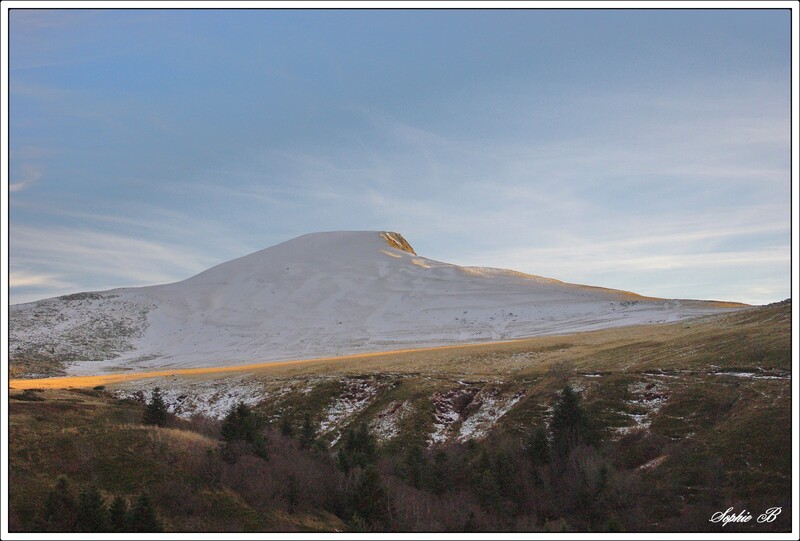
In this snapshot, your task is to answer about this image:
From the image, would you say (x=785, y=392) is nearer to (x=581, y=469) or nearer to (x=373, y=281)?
(x=581, y=469)

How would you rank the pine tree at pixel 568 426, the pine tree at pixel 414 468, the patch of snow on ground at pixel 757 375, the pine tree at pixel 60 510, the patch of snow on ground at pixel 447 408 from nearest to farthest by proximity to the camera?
the pine tree at pixel 60 510 → the pine tree at pixel 414 468 → the pine tree at pixel 568 426 → the patch of snow on ground at pixel 757 375 → the patch of snow on ground at pixel 447 408

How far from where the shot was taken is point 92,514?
2791 cm

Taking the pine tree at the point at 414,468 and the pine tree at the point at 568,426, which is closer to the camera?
the pine tree at the point at 414,468

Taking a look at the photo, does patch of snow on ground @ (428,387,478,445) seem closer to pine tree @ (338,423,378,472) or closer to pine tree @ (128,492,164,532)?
pine tree @ (338,423,378,472)

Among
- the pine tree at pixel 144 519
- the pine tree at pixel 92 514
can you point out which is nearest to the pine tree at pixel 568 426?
the pine tree at pixel 144 519

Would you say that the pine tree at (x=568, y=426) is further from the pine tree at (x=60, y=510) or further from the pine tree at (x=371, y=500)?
the pine tree at (x=60, y=510)

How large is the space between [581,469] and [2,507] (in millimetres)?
30432

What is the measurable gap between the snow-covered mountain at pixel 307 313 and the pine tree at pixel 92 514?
74.6m

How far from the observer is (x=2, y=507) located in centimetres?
2377

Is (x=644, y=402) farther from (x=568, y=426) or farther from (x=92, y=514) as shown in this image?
(x=92, y=514)

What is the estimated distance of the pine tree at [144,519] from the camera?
2756 cm

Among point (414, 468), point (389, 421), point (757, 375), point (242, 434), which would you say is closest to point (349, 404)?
point (389, 421)

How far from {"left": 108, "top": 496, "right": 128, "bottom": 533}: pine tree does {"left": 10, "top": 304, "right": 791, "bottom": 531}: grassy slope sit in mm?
2278

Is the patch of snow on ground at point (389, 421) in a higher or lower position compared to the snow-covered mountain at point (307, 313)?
lower
